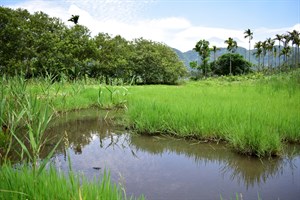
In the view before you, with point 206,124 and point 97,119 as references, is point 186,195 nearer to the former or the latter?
point 206,124

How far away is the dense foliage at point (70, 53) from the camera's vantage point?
22125 mm

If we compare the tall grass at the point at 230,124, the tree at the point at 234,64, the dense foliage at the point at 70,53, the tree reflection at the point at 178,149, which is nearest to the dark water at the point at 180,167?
the tree reflection at the point at 178,149

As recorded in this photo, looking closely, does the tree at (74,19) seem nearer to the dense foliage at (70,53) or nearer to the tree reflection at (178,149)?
the dense foliage at (70,53)

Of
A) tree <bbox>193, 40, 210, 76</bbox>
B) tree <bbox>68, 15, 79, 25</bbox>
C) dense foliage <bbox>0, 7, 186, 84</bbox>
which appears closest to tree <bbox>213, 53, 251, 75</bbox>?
tree <bbox>193, 40, 210, 76</bbox>

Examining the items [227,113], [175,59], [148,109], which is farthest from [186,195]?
[175,59]

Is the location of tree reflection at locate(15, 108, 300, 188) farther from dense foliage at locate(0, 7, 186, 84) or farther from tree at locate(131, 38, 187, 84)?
tree at locate(131, 38, 187, 84)

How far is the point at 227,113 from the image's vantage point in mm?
4555

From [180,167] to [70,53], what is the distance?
78.8 feet

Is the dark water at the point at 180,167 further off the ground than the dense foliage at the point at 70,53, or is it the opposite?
the dense foliage at the point at 70,53

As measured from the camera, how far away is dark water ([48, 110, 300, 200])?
2.35 meters

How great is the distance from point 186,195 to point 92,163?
124 centimetres

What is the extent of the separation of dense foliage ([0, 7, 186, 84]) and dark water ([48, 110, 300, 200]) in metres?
11.1

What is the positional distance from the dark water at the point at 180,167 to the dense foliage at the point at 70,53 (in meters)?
11.1

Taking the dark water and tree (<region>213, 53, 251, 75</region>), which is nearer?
the dark water
